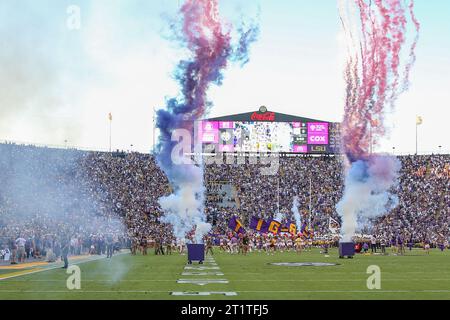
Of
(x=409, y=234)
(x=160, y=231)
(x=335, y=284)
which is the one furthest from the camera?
(x=409, y=234)

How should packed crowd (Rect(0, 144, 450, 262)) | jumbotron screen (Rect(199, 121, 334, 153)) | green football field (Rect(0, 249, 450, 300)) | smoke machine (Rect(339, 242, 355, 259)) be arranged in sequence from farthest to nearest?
jumbotron screen (Rect(199, 121, 334, 153)) < packed crowd (Rect(0, 144, 450, 262)) < smoke machine (Rect(339, 242, 355, 259)) < green football field (Rect(0, 249, 450, 300))

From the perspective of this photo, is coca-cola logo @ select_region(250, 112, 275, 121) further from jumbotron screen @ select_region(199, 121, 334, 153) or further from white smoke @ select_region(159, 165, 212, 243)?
A: white smoke @ select_region(159, 165, 212, 243)

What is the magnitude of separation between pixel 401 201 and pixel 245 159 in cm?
2135

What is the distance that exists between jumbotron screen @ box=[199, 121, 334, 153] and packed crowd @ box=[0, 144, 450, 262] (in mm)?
3288

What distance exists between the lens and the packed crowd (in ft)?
158

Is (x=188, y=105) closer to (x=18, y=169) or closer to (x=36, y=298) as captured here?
(x=18, y=169)

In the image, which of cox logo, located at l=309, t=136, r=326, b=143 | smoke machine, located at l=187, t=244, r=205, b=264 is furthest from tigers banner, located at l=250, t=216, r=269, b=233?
cox logo, located at l=309, t=136, r=326, b=143

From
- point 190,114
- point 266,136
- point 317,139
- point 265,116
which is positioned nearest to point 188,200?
point 190,114

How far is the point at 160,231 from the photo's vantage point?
64.0 m

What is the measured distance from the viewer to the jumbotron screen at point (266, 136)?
87.5 meters

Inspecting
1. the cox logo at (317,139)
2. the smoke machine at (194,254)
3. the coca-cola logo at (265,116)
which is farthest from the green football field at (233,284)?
the cox logo at (317,139)

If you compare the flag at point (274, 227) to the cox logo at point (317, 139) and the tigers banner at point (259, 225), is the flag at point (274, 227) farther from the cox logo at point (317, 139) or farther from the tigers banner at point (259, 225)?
the cox logo at point (317, 139)

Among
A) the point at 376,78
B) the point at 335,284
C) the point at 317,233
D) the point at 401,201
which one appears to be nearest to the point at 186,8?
the point at 376,78

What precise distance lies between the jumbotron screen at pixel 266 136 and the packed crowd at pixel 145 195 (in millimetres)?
3288
